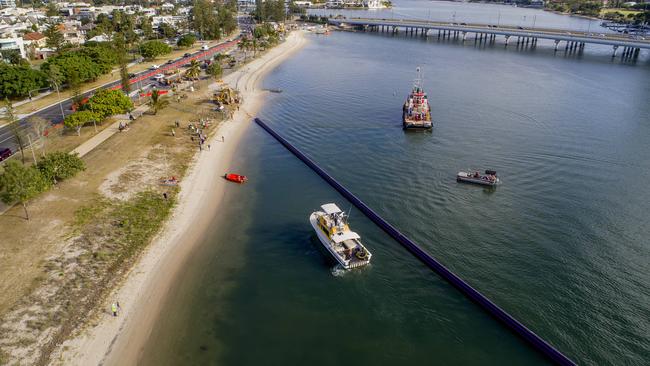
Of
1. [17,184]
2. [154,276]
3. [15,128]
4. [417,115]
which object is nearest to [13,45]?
[15,128]

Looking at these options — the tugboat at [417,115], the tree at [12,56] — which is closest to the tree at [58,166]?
the tugboat at [417,115]

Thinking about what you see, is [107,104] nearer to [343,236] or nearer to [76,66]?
[76,66]

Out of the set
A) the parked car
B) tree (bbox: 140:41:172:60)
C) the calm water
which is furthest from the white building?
the calm water

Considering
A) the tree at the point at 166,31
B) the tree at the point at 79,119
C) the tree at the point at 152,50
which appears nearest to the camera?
the tree at the point at 79,119

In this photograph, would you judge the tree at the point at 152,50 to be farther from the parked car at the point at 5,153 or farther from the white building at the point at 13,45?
the parked car at the point at 5,153

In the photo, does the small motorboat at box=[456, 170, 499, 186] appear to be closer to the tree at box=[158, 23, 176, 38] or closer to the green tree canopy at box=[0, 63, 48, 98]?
the green tree canopy at box=[0, 63, 48, 98]

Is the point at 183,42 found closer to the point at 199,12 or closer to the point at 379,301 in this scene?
the point at 199,12

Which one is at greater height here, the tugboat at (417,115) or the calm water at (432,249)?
the tugboat at (417,115)
